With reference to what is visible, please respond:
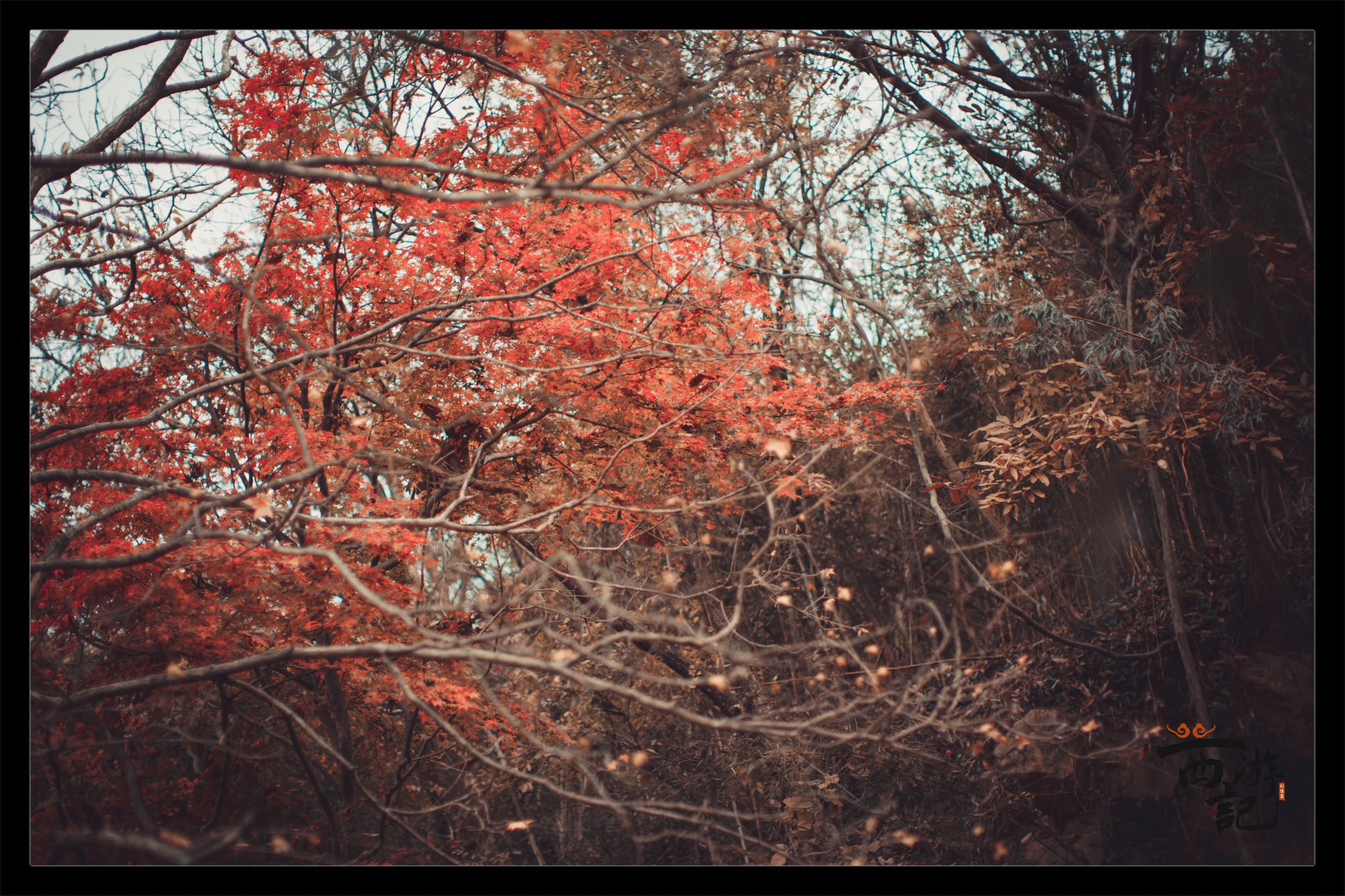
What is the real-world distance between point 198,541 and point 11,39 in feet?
7.18

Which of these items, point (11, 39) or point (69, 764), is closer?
point (11, 39)

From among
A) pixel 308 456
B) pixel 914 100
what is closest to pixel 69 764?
pixel 308 456

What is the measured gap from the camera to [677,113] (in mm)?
2822

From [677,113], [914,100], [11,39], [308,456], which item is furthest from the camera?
[914,100]

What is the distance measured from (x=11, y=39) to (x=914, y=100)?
4.64 metres

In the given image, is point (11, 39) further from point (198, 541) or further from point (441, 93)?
point (198, 541)

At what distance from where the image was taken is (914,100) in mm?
4809

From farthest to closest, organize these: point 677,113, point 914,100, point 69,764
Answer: point 914,100
point 69,764
point 677,113

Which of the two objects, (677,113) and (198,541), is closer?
(677,113)

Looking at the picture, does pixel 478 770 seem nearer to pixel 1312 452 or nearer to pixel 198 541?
pixel 198 541

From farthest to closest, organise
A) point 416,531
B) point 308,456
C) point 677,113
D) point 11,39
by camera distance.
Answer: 1. point 416,531
2. point 11,39
3. point 677,113
4. point 308,456


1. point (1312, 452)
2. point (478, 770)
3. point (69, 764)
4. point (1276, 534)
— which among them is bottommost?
point (478, 770)
